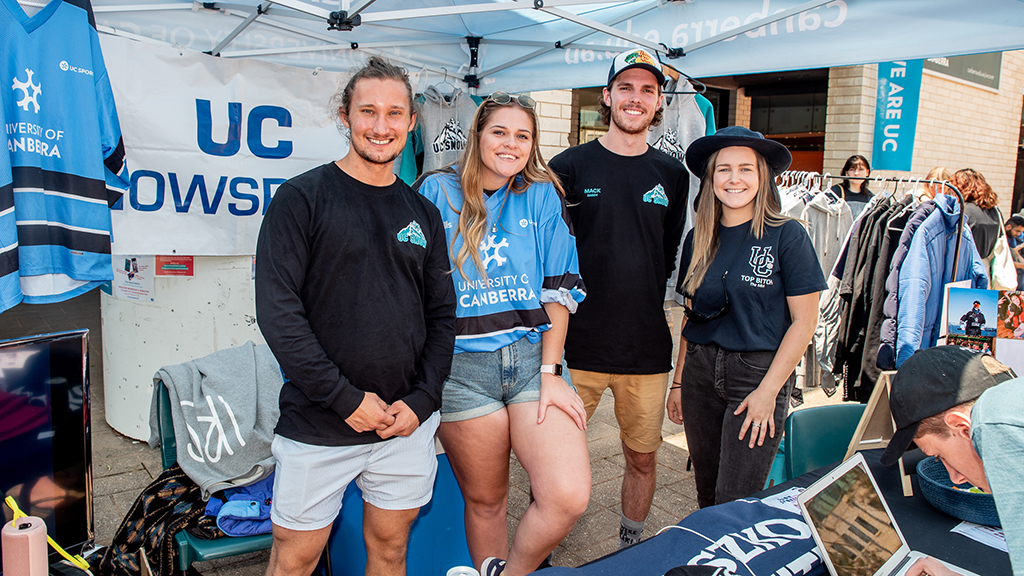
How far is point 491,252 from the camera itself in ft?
6.95

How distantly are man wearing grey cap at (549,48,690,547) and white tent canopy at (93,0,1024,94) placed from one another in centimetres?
51

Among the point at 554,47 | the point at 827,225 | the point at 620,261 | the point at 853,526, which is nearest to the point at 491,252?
the point at 620,261

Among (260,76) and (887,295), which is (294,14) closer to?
(260,76)

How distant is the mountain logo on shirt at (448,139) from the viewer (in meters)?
4.32

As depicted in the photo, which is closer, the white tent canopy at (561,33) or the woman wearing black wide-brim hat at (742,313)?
the woman wearing black wide-brim hat at (742,313)

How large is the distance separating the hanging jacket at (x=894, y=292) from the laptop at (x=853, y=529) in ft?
8.07

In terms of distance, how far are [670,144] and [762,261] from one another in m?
1.61

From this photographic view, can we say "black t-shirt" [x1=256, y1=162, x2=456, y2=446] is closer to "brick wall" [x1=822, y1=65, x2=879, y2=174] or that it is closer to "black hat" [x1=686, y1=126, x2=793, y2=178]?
"black hat" [x1=686, y1=126, x2=793, y2=178]

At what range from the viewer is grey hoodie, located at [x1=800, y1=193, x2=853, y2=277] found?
4755mm

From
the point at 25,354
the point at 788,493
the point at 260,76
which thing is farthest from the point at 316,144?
the point at 788,493

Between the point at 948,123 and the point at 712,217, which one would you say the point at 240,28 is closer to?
the point at 712,217

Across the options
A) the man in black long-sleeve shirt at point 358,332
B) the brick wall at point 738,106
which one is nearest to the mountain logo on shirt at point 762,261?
the man in black long-sleeve shirt at point 358,332

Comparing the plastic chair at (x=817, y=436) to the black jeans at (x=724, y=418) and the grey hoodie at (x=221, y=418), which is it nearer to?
the black jeans at (x=724, y=418)

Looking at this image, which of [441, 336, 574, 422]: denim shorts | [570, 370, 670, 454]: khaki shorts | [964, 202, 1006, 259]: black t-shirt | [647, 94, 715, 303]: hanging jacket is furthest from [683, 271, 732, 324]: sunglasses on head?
[964, 202, 1006, 259]: black t-shirt
